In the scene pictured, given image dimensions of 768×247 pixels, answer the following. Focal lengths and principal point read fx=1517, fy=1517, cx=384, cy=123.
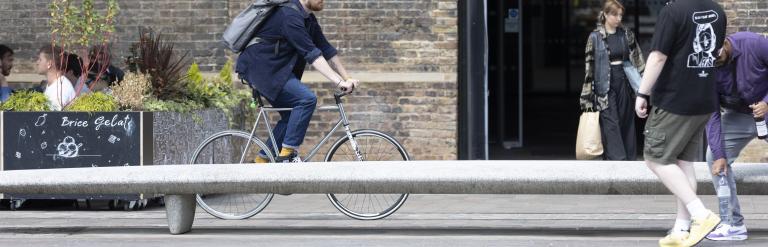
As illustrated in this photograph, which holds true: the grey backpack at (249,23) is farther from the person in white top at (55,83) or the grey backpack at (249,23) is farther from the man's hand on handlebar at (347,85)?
the person in white top at (55,83)

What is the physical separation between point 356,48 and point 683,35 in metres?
5.29

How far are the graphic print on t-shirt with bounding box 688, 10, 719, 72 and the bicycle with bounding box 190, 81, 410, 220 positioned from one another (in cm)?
217

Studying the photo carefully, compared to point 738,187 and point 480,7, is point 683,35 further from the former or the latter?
point 480,7

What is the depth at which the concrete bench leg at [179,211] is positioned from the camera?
8.84 metres

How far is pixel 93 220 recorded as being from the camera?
9.84 meters

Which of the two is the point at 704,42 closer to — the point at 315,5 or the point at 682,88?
the point at 682,88

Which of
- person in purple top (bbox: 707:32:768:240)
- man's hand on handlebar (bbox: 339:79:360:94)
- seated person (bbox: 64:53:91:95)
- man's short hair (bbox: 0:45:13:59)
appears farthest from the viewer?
man's short hair (bbox: 0:45:13:59)

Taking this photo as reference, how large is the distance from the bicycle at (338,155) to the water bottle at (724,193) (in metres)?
2.03

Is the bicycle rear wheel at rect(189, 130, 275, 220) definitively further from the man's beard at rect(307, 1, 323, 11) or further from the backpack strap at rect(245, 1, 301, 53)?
the man's beard at rect(307, 1, 323, 11)

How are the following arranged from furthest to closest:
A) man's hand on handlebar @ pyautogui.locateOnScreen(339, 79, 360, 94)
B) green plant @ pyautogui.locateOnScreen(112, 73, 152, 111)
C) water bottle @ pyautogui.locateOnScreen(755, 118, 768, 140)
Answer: green plant @ pyautogui.locateOnScreen(112, 73, 152, 111)
man's hand on handlebar @ pyautogui.locateOnScreen(339, 79, 360, 94)
water bottle @ pyautogui.locateOnScreen(755, 118, 768, 140)

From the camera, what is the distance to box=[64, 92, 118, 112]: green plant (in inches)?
409

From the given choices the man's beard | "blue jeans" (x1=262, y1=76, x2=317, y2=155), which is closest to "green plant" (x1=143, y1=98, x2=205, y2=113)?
"blue jeans" (x1=262, y1=76, x2=317, y2=155)

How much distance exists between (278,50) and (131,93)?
4.68 ft

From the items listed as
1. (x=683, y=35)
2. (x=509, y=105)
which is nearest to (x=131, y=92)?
(x=683, y=35)
